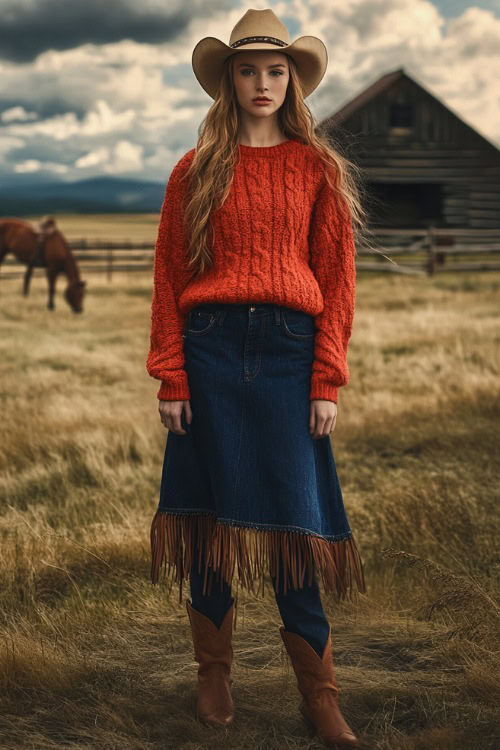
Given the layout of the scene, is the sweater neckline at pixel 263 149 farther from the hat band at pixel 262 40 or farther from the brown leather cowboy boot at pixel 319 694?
the brown leather cowboy boot at pixel 319 694

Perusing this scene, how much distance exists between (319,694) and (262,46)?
1829mm

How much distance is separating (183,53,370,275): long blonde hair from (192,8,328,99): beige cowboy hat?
0.12 feet

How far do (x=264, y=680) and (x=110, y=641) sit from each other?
0.63 meters

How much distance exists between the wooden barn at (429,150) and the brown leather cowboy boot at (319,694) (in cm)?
1983

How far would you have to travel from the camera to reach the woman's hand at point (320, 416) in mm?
2449

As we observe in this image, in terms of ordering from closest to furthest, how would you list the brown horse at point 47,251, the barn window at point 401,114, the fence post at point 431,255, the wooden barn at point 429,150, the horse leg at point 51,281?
the brown horse at point 47,251 < the horse leg at point 51,281 < the fence post at point 431,255 < the wooden barn at point 429,150 < the barn window at point 401,114

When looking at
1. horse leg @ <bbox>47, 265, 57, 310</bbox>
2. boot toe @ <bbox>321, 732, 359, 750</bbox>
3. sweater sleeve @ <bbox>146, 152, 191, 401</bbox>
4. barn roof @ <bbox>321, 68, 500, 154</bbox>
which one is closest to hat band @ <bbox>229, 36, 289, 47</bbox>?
sweater sleeve @ <bbox>146, 152, 191, 401</bbox>

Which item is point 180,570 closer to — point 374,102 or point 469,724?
point 469,724

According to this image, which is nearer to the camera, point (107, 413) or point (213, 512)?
point (213, 512)

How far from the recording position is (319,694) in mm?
2486

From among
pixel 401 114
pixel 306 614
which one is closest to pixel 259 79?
pixel 306 614

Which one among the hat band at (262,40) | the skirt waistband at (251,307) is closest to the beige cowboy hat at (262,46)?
the hat band at (262,40)

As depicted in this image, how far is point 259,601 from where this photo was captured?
136 inches

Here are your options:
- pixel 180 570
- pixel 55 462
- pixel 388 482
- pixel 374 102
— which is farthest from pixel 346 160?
pixel 374 102
